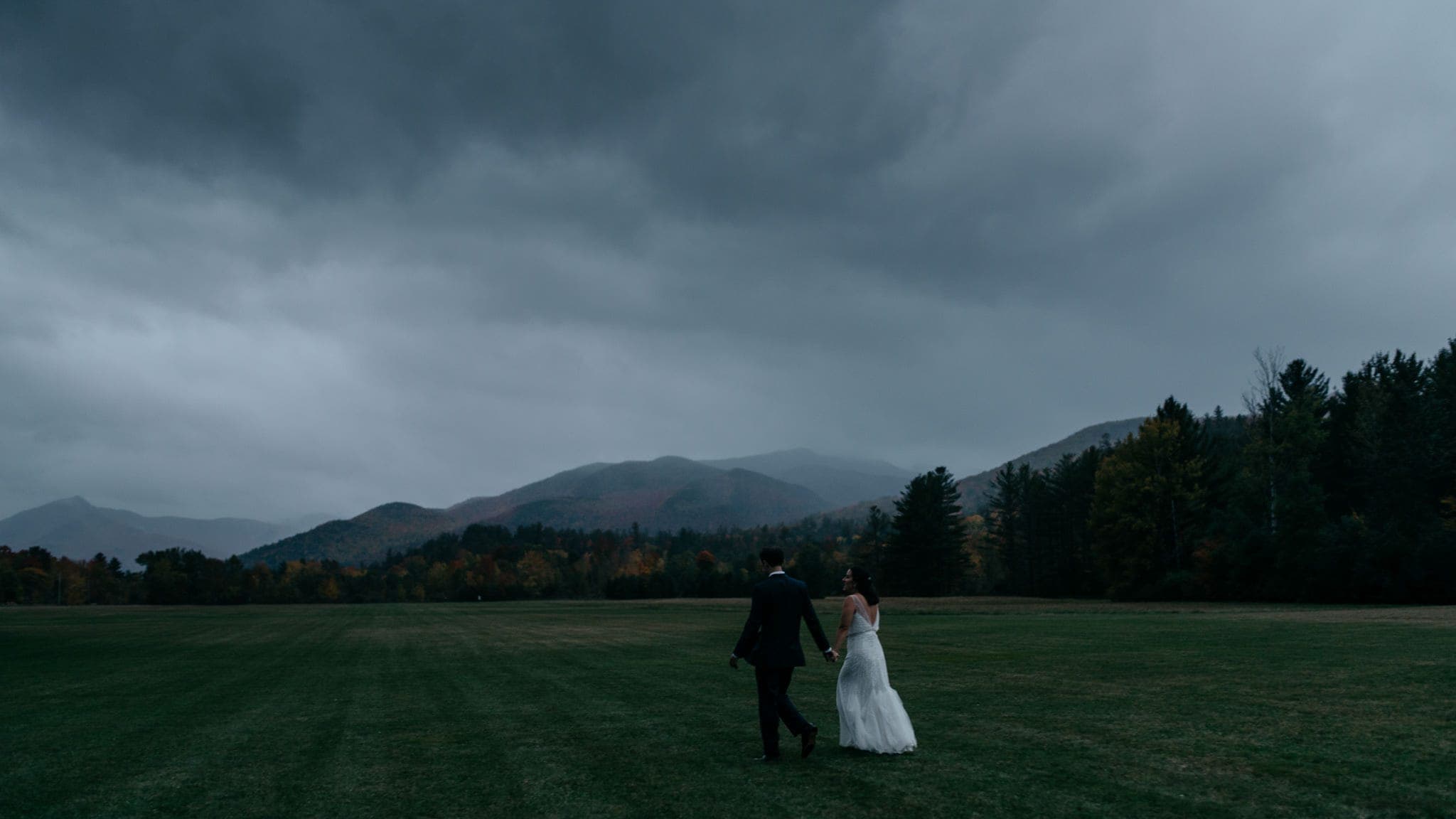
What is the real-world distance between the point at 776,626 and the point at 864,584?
1.27m

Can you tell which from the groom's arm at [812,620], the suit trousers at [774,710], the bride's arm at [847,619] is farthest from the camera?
the bride's arm at [847,619]

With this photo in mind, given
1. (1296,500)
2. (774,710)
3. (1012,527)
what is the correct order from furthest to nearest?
(1012,527), (1296,500), (774,710)

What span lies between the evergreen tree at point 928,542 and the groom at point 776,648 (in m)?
100

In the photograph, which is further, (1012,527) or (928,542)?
(1012,527)

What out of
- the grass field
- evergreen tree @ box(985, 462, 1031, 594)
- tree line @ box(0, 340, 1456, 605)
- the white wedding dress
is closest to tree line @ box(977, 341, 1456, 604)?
tree line @ box(0, 340, 1456, 605)

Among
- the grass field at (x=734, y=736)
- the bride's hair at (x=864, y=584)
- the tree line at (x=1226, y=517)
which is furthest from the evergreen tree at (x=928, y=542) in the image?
the bride's hair at (x=864, y=584)

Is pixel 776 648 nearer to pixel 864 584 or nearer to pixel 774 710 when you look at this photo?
pixel 774 710

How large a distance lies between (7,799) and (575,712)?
7.71 meters

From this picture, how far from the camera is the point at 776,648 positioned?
10.4 m

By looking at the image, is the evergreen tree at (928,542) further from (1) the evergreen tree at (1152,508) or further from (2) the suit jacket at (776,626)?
(2) the suit jacket at (776,626)

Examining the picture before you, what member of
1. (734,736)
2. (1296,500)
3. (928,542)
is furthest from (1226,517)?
(734,736)

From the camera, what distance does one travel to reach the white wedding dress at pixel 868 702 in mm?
10281

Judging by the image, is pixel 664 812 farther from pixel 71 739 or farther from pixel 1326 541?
pixel 1326 541

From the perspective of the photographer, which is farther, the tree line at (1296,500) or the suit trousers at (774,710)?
the tree line at (1296,500)
